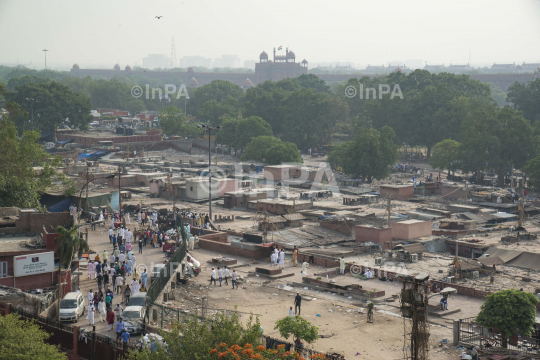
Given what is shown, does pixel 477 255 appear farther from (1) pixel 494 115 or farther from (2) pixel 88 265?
(1) pixel 494 115

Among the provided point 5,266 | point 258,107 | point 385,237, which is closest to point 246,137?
point 258,107

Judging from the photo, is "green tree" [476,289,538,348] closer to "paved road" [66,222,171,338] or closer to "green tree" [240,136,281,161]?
"paved road" [66,222,171,338]

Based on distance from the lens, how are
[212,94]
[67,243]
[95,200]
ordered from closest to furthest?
[67,243]
[95,200]
[212,94]

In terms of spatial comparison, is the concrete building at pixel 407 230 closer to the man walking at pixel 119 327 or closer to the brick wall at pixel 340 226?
the brick wall at pixel 340 226

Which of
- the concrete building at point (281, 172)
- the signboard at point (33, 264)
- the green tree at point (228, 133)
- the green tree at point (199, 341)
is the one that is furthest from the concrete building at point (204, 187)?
the green tree at point (199, 341)

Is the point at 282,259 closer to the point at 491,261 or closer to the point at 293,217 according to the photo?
the point at 491,261

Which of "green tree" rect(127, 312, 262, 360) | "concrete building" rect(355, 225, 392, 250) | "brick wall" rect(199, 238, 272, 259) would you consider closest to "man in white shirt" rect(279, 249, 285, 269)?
"brick wall" rect(199, 238, 272, 259)

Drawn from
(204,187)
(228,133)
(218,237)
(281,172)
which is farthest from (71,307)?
(228,133)
